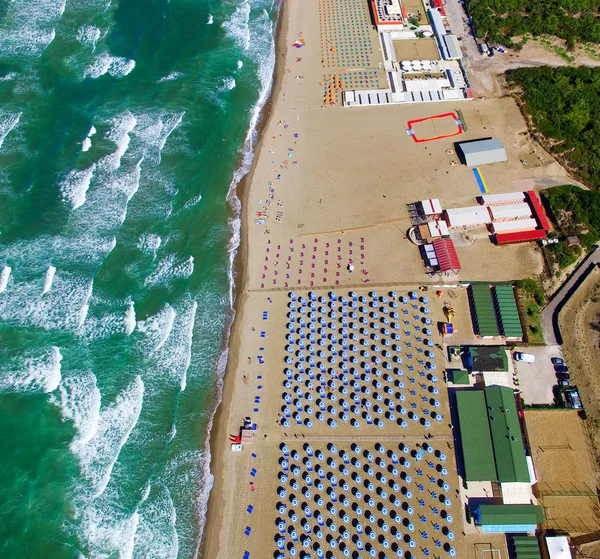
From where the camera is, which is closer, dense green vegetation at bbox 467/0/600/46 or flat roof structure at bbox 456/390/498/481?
flat roof structure at bbox 456/390/498/481

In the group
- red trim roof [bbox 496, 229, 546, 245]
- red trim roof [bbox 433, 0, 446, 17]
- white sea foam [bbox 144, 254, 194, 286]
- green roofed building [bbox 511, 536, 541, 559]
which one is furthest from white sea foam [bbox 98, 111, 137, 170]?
green roofed building [bbox 511, 536, 541, 559]

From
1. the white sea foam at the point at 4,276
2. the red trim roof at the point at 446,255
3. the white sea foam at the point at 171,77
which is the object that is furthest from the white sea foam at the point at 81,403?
the white sea foam at the point at 171,77

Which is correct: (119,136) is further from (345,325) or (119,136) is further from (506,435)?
(506,435)

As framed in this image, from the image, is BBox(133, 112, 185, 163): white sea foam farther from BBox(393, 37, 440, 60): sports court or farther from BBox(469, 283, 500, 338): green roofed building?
BBox(469, 283, 500, 338): green roofed building

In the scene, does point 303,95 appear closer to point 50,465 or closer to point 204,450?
point 204,450

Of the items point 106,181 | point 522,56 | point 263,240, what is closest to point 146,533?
point 263,240

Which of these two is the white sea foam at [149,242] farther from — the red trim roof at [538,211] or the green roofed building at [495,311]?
the red trim roof at [538,211]
